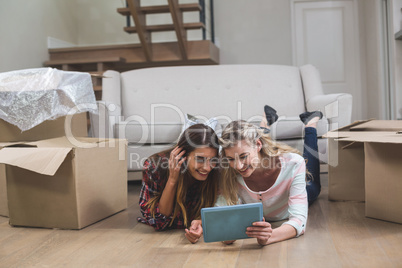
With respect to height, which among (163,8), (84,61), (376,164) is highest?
(163,8)

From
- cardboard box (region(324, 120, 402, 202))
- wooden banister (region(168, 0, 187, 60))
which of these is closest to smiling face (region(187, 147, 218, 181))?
cardboard box (region(324, 120, 402, 202))

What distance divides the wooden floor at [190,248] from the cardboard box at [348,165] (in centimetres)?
32

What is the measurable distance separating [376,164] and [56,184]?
1338mm

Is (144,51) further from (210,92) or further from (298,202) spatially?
(298,202)

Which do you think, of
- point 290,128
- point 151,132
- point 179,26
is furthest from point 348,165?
point 179,26

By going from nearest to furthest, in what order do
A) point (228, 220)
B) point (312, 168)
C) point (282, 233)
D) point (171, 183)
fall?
point (228, 220) → point (282, 233) → point (171, 183) → point (312, 168)

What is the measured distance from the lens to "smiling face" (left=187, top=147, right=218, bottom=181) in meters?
1.57

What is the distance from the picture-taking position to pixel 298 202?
62.7 inches

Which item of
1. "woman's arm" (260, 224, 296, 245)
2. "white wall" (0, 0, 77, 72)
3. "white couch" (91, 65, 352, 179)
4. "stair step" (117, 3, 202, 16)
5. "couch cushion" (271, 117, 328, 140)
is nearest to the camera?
"woman's arm" (260, 224, 296, 245)

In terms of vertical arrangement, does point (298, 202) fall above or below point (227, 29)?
below

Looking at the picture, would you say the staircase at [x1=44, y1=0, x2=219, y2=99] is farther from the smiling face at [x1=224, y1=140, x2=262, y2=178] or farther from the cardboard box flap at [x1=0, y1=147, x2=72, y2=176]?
the smiling face at [x1=224, y1=140, x2=262, y2=178]

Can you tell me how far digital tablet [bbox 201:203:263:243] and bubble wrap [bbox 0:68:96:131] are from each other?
43.4 inches

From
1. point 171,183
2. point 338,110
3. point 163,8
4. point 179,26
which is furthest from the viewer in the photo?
point 163,8

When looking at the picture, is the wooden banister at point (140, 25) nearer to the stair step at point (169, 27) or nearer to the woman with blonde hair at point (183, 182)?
the stair step at point (169, 27)
